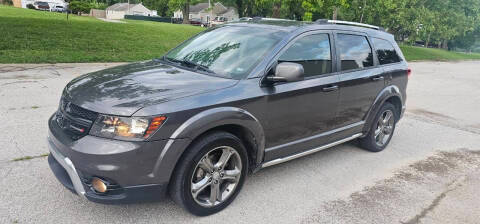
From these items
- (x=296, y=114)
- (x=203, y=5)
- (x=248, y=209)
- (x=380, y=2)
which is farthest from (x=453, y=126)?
(x=203, y=5)

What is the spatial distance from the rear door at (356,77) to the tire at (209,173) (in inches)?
64.6

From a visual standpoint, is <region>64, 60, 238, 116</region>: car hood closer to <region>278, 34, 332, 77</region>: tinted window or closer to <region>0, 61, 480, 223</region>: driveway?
<region>278, 34, 332, 77</region>: tinted window

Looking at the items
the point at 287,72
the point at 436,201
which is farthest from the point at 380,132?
the point at 287,72

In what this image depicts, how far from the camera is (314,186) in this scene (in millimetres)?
4105

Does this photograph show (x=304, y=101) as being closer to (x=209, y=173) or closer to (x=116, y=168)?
(x=209, y=173)

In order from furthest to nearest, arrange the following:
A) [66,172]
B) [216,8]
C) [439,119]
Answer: [216,8] < [439,119] < [66,172]

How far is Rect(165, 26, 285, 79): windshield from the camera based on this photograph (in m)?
3.65

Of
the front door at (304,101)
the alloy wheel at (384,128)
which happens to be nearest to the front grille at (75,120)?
the front door at (304,101)

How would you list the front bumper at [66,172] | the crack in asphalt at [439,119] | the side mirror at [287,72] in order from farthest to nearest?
1. the crack in asphalt at [439,119]
2. the side mirror at [287,72]
3. the front bumper at [66,172]

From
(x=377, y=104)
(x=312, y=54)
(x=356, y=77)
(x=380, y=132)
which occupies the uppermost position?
(x=312, y=54)

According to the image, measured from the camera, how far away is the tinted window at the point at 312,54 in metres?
3.87

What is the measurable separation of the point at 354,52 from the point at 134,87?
9.39ft

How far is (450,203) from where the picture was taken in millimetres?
3979

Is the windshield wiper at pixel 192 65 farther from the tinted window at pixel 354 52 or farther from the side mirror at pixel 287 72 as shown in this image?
the tinted window at pixel 354 52
